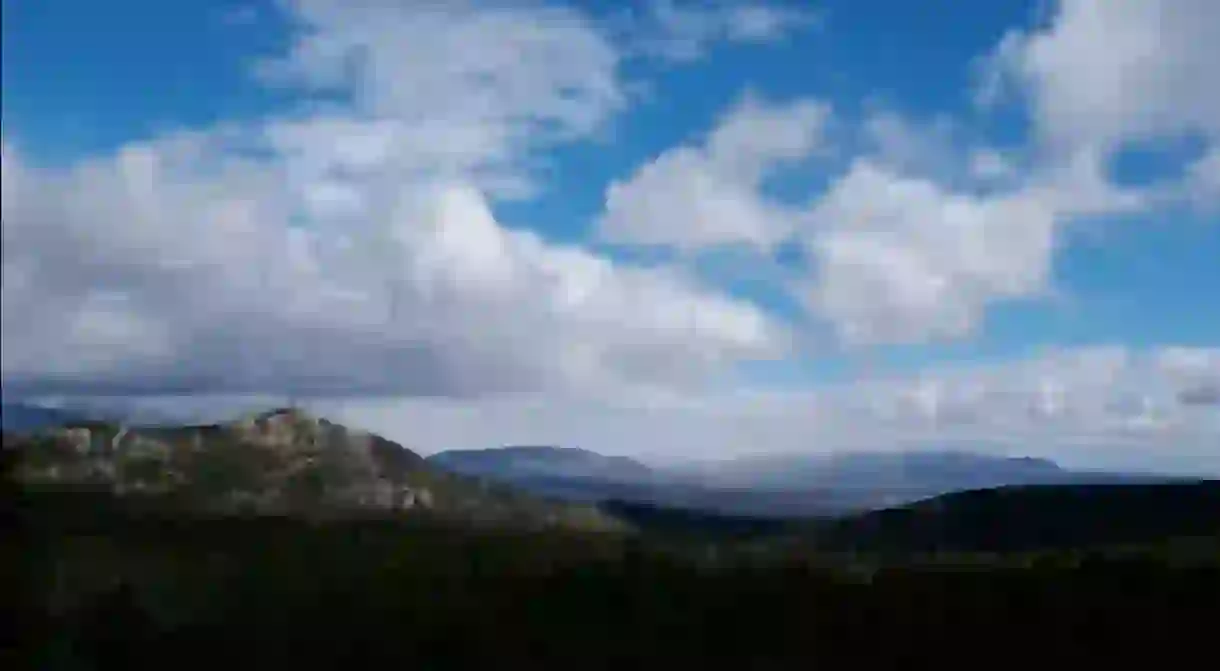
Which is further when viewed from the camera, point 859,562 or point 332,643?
point 859,562

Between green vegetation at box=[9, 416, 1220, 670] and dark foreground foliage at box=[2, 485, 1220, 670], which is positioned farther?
green vegetation at box=[9, 416, 1220, 670]

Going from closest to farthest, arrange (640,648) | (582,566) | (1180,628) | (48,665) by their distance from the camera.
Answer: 1. (48,665)
2. (1180,628)
3. (640,648)
4. (582,566)

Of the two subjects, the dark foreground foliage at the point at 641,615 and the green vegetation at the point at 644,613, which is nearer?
the dark foreground foliage at the point at 641,615

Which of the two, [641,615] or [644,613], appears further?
[644,613]

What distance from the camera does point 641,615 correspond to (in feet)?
545

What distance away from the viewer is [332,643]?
509 feet

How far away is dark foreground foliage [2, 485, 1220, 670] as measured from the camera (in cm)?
14350

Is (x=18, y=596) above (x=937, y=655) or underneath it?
above

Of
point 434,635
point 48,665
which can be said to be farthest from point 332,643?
point 48,665

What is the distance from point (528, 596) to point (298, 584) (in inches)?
1355

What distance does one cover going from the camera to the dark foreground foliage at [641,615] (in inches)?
5650

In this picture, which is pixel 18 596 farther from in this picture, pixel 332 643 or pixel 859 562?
pixel 859 562

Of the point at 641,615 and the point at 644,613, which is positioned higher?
the point at 644,613

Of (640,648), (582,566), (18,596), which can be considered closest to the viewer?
(18,596)
